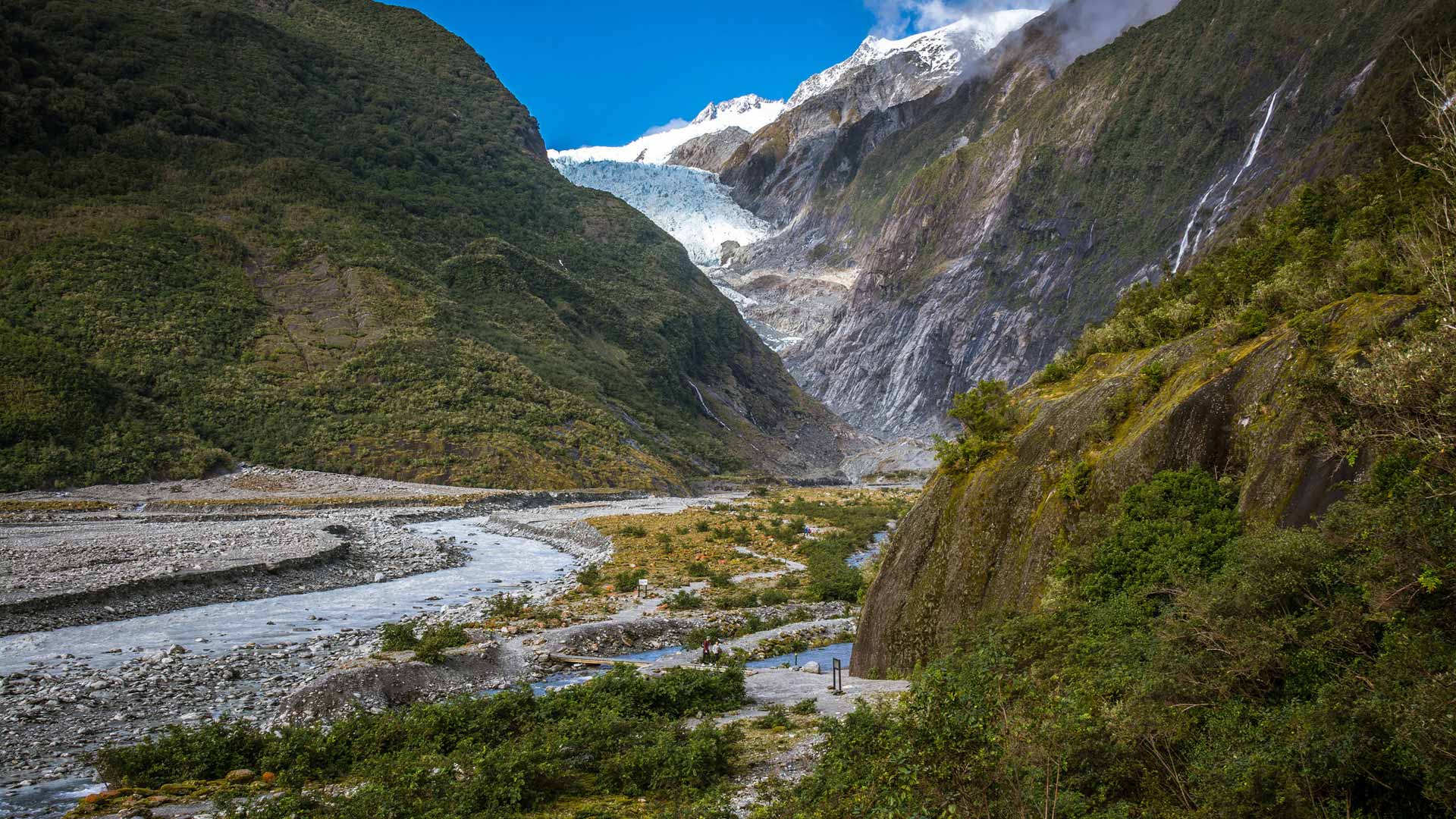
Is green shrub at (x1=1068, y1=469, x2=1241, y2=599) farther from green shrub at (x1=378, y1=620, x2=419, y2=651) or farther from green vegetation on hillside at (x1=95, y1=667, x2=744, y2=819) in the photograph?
green shrub at (x1=378, y1=620, x2=419, y2=651)

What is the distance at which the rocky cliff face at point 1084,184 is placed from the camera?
91188mm

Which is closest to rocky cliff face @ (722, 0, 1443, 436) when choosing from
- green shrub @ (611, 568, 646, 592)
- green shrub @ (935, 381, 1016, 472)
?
green shrub @ (935, 381, 1016, 472)

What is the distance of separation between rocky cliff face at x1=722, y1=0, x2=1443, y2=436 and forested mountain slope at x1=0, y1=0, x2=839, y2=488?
3072 centimetres

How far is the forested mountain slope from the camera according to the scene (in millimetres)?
59469

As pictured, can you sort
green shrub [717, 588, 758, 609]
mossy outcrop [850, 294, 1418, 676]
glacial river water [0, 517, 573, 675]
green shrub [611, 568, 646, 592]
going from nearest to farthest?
mossy outcrop [850, 294, 1418, 676], glacial river water [0, 517, 573, 675], green shrub [717, 588, 758, 609], green shrub [611, 568, 646, 592]

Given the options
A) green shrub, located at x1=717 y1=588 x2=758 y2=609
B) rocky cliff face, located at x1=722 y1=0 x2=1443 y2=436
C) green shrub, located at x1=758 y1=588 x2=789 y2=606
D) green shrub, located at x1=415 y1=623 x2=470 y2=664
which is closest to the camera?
green shrub, located at x1=415 y1=623 x2=470 y2=664

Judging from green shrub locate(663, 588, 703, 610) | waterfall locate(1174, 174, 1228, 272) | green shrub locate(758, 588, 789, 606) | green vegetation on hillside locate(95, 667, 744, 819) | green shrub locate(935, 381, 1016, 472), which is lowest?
green shrub locate(758, 588, 789, 606)

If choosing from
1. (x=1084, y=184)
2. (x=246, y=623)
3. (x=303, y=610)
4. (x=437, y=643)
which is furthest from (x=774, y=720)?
(x=1084, y=184)

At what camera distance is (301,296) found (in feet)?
266

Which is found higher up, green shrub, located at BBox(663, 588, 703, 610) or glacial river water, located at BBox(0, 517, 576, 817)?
glacial river water, located at BBox(0, 517, 576, 817)

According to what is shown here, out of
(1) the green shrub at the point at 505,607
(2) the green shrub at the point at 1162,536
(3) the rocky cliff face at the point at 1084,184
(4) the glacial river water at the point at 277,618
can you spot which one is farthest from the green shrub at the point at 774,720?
(3) the rocky cliff face at the point at 1084,184

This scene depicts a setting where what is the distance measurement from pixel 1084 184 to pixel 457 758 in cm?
14546

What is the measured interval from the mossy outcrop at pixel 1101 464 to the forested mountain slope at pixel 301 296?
53.7 m

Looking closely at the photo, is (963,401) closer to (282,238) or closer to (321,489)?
(321,489)
